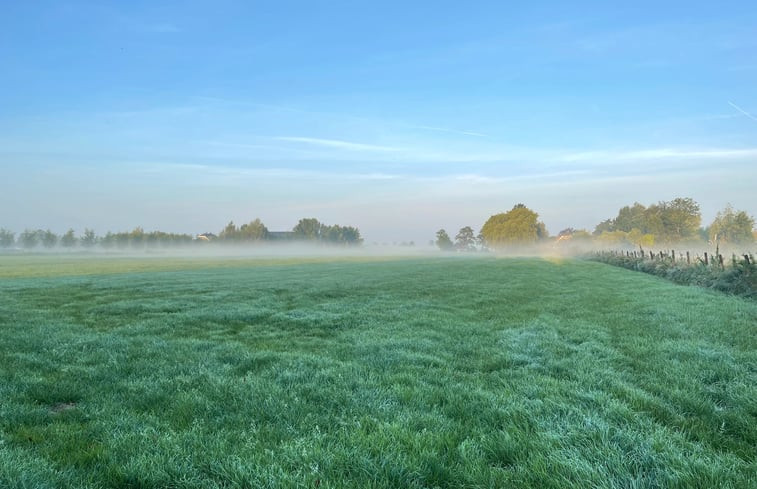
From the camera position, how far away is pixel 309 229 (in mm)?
171250

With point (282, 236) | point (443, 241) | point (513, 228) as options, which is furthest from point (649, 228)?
point (282, 236)

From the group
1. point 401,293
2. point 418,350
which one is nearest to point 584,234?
point 401,293

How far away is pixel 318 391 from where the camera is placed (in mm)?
5527

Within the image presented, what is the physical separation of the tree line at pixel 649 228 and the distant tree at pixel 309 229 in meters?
64.8

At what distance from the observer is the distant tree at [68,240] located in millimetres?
136625

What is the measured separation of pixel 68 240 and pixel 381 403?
164558mm

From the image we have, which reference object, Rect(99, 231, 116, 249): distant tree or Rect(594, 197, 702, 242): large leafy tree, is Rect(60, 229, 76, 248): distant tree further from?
Rect(594, 197, 702, 242): large leafy tree

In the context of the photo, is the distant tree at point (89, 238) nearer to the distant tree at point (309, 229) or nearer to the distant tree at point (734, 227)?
the distant tree at point (309, 229)

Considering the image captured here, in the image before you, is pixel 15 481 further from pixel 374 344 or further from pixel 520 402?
pixel 374 344

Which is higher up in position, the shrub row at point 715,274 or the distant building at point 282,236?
the distant building at point 282,236

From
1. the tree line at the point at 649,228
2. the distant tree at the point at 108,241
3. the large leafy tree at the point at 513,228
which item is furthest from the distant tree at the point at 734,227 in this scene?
the distant tree at the point at 108,241

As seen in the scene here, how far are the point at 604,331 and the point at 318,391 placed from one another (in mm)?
7315

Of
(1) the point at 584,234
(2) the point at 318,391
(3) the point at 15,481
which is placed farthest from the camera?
(1) the point at 584,234

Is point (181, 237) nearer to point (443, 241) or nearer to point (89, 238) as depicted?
point (89, 238)
